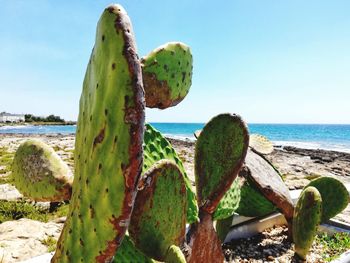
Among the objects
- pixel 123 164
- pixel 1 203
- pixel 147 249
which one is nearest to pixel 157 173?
pixel 147 249

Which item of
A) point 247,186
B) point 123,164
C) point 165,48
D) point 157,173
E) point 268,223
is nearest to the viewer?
point 123,164

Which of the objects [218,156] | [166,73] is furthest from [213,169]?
[166,73]

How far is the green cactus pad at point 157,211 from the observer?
129cm

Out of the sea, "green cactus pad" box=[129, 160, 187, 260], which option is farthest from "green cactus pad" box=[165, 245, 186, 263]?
the sea

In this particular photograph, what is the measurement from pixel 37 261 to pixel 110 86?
1.79m

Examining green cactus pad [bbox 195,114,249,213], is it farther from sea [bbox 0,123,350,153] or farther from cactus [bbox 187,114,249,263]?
sea [bbox 0,123,350,153]

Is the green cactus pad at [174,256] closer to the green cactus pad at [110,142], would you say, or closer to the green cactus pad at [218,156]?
the green cactus pad at [110,142]

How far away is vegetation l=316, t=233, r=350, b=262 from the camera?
267 cm

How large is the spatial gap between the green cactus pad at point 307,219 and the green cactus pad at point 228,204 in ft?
1.59

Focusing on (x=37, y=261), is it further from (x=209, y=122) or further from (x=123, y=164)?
(x=123, y=164)

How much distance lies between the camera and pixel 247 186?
274 cm

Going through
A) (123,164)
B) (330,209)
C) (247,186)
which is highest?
(123,164)

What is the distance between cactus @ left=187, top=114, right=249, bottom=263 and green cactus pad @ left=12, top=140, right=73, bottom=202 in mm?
785

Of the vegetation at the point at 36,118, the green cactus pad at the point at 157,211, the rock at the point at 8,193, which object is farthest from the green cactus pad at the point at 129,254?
the vegetation at the point at 36,118
